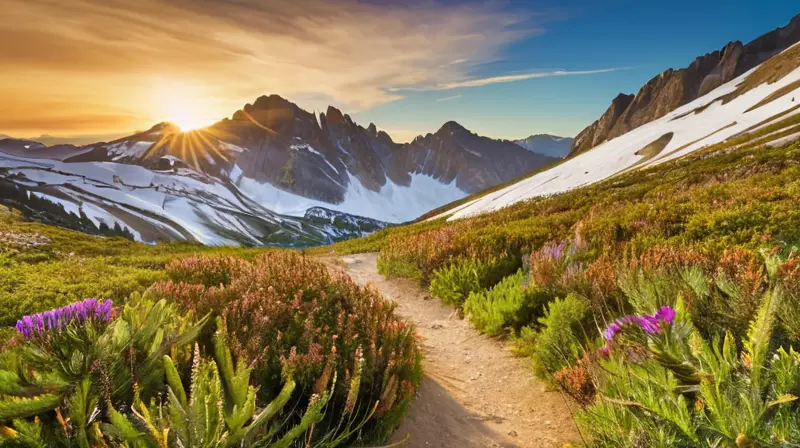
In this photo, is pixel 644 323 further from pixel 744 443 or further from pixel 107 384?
pixel 107 384

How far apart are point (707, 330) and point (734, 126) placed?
55990 millimetres

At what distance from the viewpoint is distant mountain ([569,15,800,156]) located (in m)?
105

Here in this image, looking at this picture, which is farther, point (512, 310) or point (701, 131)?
point (701, 131)

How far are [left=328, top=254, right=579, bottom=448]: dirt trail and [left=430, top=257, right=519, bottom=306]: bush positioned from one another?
1161 millimetres

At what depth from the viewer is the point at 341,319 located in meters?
4.55

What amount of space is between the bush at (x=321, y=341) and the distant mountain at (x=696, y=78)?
130 m

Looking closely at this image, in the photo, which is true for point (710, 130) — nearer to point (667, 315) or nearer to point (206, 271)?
point (206, 271)

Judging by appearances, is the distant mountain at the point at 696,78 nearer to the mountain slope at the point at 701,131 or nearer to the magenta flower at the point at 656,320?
the mountain slope at the point at 701,131

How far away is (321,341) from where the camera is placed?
4.09 metres

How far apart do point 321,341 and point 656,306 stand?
9.77ft

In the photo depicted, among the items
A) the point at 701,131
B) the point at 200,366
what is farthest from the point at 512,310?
the point at 701,131

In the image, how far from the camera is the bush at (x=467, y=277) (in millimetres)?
8516

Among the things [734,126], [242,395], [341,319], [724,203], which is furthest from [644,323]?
[734,126]

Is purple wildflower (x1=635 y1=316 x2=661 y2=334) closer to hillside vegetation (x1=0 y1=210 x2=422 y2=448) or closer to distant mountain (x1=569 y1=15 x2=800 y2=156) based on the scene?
hillside vegetation (x1=0 y1=210 x2=422 y2=448)
